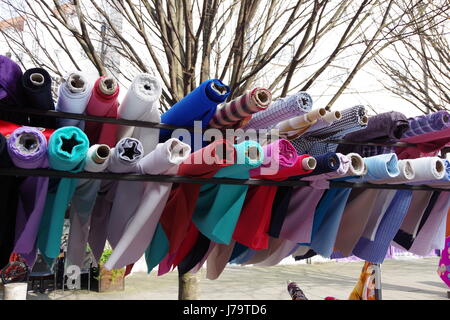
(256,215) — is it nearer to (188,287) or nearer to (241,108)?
(241,108)

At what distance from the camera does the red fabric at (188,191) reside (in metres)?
0.98

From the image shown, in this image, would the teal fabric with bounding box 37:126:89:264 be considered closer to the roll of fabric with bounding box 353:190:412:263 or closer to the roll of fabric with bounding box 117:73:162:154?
the roll of fabric with bounding box 117:73:162:154

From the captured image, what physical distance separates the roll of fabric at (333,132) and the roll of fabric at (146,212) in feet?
1.87

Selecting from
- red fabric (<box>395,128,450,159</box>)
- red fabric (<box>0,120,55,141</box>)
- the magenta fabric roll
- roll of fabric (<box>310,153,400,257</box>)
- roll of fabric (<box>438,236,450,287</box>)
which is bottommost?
roll of fabric (<box>438,236,450,287</box>)

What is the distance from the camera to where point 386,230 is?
1.37 meters

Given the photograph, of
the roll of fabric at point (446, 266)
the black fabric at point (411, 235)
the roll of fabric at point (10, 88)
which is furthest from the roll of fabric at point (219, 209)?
the roll of fabric at point (446, 266)

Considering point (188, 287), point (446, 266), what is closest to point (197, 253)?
point (188, 287)

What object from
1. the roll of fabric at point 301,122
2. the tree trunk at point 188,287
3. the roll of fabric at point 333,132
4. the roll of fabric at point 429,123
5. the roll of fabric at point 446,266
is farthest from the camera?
the roll of fabric at point 446,266

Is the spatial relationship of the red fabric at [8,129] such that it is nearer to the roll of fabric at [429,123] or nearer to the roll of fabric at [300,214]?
the roll of fabric at [300,214]

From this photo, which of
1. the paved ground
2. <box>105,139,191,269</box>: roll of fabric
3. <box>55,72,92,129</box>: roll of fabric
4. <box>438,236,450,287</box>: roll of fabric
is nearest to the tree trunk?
<box>105,139,191,269</box>: roll of fabric

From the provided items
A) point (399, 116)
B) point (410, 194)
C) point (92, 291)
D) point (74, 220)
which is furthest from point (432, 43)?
point (92, 291)

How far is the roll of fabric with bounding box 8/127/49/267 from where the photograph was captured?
859 mm

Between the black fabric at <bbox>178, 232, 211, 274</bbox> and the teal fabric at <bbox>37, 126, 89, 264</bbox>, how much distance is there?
436mm

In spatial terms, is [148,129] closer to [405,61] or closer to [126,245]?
[126,245]
